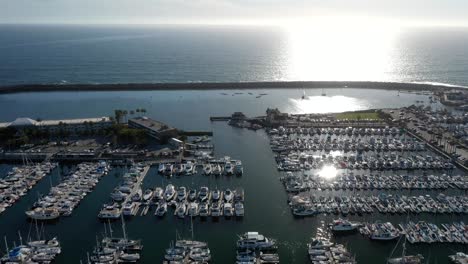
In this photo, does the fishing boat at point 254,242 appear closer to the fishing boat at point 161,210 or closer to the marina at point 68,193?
the fishing boat at point 161,210

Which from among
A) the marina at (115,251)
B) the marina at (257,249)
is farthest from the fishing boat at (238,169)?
the marina at (115,251)

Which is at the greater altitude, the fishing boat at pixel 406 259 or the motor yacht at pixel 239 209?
the motor yacht at pixel 239 209

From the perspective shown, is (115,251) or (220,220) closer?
(115,251)

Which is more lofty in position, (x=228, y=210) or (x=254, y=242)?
(x=228, y=210)

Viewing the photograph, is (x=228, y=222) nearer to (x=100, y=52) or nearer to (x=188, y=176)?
(x=188, y=176)

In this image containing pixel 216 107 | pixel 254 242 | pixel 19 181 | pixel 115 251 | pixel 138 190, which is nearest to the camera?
pixel 115 251

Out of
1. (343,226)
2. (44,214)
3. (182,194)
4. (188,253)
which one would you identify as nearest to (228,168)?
(182,194)

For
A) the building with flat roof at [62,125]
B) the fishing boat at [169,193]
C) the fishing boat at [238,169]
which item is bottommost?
the fishing boat at [169,193]

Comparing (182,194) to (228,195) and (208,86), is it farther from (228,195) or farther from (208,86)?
(208,86)
